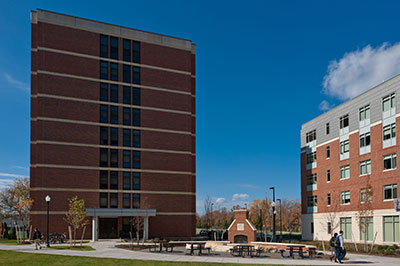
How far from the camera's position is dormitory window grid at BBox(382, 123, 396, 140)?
4041 centimetres

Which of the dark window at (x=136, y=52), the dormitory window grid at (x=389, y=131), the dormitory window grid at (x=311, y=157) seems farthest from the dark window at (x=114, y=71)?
the dormitory window grid at (x=389, y=131)

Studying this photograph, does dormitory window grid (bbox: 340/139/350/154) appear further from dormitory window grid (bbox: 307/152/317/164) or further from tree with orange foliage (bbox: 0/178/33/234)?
tree with orange foliage (bbox: 0/178/33/234)

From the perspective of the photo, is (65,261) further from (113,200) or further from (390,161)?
(390,161)

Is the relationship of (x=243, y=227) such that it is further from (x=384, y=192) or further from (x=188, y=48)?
(x=188, y=48)

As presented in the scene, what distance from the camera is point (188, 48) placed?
60.5m

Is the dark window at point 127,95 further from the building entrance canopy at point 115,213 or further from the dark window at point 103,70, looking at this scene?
the building entrance canopy at point 115,213

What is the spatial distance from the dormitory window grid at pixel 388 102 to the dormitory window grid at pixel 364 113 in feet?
9.19

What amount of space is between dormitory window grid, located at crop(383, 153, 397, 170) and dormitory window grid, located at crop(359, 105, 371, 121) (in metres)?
5.53

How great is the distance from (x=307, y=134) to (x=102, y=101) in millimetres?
29303

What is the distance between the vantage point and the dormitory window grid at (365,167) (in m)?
44.4

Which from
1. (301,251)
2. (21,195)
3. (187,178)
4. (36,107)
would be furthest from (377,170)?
(21,195)

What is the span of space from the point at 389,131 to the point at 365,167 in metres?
5.58

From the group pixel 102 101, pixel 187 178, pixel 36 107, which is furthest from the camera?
pixel 187 178

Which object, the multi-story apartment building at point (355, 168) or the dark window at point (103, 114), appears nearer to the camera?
the multi-story apartment building at point (355, 168)
